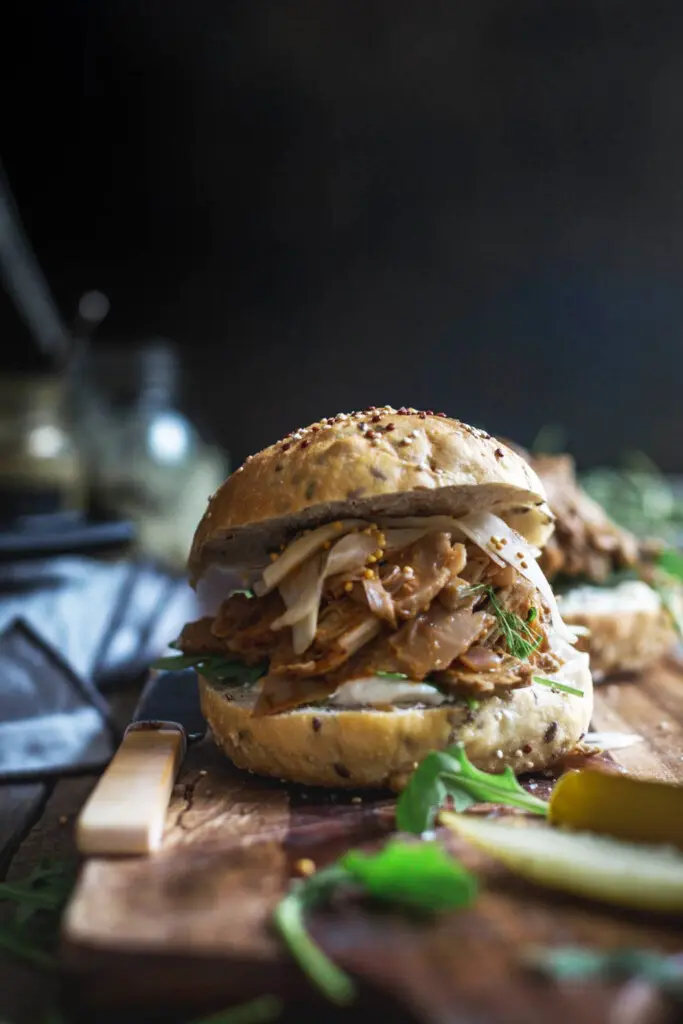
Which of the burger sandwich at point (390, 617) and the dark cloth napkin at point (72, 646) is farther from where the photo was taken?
the dark cloth napkin at point (72, 646)

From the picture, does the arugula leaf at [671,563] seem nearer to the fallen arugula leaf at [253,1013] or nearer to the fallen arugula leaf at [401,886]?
the fallen arugula leaf at [401,886]

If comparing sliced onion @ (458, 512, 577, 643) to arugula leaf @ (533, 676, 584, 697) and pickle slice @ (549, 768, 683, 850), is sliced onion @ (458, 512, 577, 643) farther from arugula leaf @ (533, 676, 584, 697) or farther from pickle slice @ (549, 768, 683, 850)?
pickle slice @ (549, 768, 683, 850)

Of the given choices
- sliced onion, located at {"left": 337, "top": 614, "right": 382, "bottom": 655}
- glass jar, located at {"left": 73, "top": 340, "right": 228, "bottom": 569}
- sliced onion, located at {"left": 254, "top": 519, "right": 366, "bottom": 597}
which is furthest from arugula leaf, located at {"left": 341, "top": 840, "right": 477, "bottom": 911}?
glass jar, located at {"left": 73, "top": 340, "right": 228, "bottom": 569}

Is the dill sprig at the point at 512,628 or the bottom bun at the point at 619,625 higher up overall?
the dill sprig at the point at 512,628

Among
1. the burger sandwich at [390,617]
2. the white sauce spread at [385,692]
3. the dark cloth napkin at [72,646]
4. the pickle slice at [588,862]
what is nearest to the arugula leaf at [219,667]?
the burger sandwich at [390,617]

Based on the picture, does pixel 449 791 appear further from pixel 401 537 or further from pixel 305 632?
pixel 401 537

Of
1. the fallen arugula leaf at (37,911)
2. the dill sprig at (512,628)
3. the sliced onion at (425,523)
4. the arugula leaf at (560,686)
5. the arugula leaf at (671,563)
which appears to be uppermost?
the sliced onion at (425,523)
